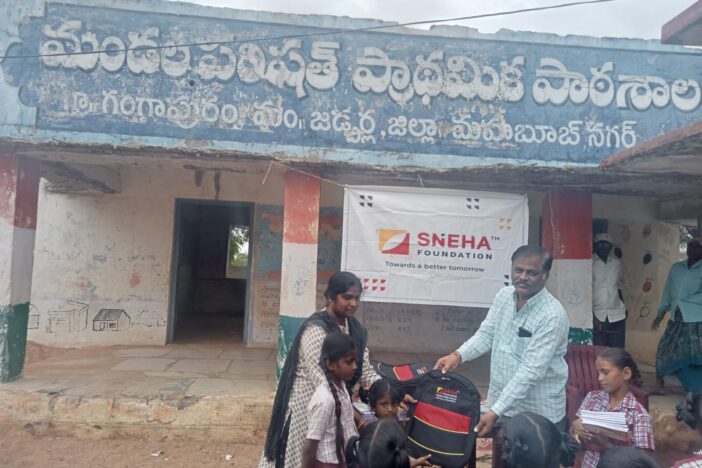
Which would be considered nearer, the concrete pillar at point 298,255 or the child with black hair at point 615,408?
the child with black hair at point 615,408

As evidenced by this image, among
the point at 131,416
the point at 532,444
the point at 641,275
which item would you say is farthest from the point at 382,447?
the point at 641,275

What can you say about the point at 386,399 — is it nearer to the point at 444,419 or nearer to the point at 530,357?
the point at 444,419

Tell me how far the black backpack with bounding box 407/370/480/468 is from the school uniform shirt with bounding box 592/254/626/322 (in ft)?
14.2

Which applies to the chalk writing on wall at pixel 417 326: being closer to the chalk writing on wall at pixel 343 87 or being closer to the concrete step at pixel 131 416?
the chalk writing on wall at pixel 343 87

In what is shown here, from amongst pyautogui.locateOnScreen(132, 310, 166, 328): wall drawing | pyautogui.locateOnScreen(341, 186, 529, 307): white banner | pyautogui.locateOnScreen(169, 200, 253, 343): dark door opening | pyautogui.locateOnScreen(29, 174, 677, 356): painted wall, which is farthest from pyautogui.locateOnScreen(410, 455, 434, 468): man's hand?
pyautogui.locateOnScreen(132, 310, 166, 328): wall drawing

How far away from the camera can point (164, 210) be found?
797cm

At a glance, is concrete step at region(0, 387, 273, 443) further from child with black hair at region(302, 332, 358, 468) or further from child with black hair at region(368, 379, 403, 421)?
child with black hair at region(302, 332, 358, 468)

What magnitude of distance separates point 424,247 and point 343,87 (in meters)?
2.22

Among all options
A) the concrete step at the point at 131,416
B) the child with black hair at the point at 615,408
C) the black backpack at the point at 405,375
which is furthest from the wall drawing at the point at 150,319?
the child with black hair at the point at 615,408

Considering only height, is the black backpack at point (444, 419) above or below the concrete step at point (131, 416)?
above

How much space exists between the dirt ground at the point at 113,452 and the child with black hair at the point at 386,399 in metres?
2.42

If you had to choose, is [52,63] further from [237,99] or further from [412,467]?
[412,467]

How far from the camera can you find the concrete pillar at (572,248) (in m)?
5.63

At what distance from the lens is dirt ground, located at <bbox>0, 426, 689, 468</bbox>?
14.9 ft
